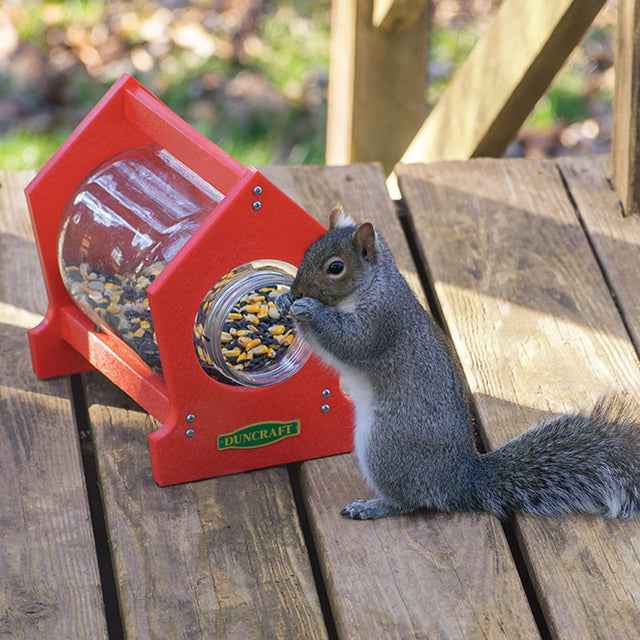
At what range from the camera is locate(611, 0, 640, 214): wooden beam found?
81.0 inches

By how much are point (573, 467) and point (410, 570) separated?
0.87 feet

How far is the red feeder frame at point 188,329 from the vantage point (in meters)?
1.54

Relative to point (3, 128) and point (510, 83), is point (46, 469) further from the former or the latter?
Answer: point (3, 128)

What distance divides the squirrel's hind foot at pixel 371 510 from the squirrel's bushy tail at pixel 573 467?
0.42 ft

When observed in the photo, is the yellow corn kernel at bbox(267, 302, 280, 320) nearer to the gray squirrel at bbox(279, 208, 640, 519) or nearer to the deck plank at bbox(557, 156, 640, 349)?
the gray squirrel at bbox(279, 208, 640, 519)

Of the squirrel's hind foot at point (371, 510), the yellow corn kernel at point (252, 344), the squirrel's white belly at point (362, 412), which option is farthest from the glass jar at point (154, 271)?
the squirrel's hind foot at point (371, 510)

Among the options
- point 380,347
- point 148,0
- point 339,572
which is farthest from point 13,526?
point 148,0

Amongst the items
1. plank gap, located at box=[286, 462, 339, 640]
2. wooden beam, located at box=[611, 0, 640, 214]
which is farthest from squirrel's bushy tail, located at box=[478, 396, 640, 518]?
wooden beam, located at box=[611, 0, 640, 214]

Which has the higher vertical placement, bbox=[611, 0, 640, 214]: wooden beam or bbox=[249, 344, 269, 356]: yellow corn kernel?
bbox=[611, 0, 640, 214]: wooden beam

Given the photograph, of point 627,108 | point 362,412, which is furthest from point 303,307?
point 627,108

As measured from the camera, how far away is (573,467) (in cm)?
153

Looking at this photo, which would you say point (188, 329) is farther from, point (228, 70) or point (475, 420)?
point (228, 70)

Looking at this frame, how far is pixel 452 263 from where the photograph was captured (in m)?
2.08

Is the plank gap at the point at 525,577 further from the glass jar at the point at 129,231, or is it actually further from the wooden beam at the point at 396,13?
the wooden beam at the point at 396,13
